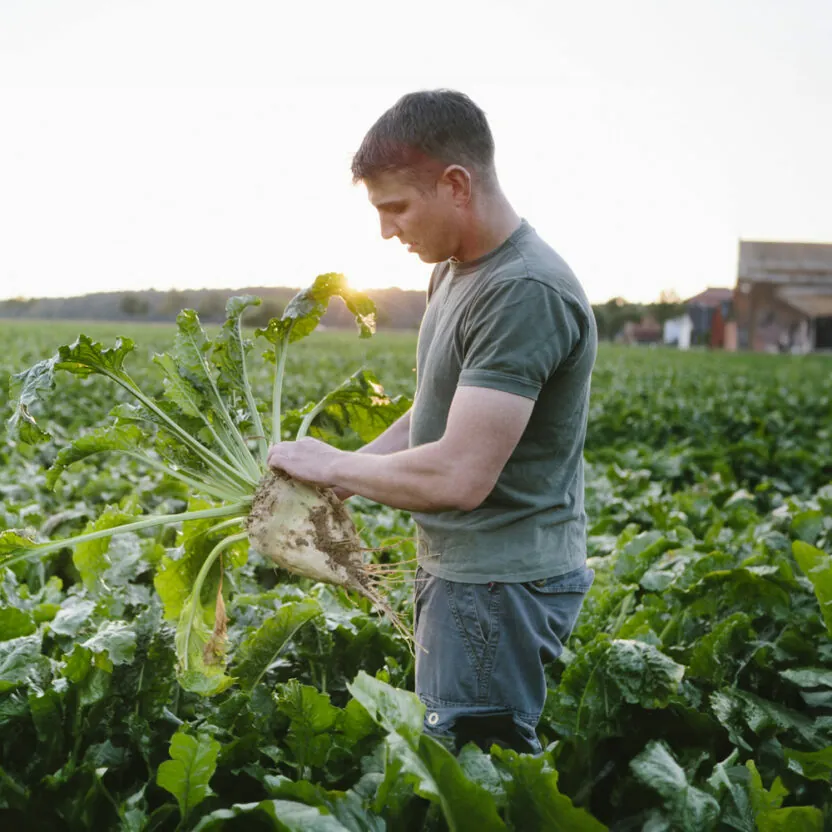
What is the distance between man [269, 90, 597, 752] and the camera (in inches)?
79.0

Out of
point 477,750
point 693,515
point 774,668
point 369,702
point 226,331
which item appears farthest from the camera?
point 693,515

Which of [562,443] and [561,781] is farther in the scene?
[561,781]

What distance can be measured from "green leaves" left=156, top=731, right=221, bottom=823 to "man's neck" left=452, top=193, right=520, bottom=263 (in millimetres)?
1338

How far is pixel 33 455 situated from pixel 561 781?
6.17 metres

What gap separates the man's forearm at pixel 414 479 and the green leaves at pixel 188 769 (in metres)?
0.72

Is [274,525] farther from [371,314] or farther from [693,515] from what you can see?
[693,515]

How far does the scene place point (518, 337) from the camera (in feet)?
6.52

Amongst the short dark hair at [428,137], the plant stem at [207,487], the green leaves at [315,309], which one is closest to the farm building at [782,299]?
the green leaves at [315,309]

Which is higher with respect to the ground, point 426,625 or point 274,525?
point 274,525

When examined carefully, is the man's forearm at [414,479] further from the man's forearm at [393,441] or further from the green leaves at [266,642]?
the green leaves at [266,642]

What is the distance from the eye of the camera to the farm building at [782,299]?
6003 cm

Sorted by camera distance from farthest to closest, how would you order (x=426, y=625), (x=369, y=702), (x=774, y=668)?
1. (x=774, y=668)
2. (x=426, y=625)
3. (x=369, y=702)

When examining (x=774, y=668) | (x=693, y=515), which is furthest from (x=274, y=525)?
(x=693, y=515)

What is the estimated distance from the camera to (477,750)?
7.01 ft
